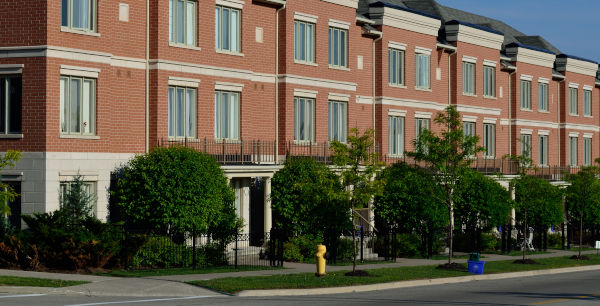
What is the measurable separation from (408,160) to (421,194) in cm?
686

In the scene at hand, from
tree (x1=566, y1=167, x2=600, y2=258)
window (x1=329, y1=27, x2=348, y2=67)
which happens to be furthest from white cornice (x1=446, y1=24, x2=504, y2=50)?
window (x1=329, y1=27, x2=348, y2=67)

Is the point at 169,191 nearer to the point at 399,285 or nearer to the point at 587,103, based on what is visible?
the point at 399,285

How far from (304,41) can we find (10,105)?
13.6m

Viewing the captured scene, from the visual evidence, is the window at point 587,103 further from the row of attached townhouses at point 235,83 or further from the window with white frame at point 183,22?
the window with white frame at point 183,22

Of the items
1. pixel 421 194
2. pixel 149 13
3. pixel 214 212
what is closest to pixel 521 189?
pixel 421 194

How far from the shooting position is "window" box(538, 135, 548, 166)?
2379 inches

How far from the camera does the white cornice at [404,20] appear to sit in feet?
147

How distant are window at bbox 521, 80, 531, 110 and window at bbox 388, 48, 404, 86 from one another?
44.2 ft

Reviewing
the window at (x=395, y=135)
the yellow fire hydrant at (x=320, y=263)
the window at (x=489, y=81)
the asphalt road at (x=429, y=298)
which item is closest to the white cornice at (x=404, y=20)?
the window at (x=395, y=135)

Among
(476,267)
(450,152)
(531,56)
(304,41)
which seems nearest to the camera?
(476,267)

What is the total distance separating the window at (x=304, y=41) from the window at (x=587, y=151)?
31.3 metres

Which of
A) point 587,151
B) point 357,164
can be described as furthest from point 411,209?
point 587,151

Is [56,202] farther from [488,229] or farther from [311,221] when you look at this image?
[488,229]

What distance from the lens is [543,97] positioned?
60.5 metres
